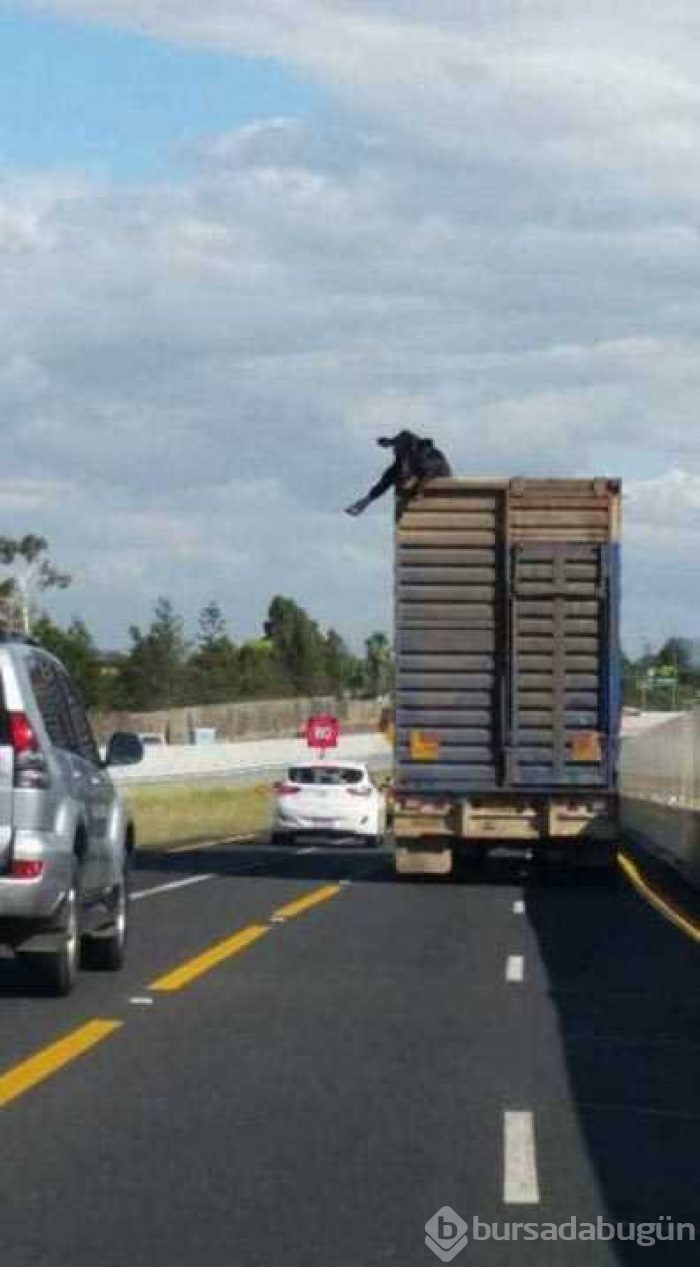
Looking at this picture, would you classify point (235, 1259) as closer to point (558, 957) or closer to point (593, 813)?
point (558, 957)

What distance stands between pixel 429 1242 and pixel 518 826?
78.9 ft

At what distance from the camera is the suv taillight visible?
1695 cm

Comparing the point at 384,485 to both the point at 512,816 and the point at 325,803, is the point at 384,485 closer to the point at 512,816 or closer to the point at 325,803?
the point at 512,816

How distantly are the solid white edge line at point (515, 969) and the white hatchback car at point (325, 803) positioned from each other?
2738 cm

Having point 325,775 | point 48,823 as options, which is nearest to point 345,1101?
point 48,823

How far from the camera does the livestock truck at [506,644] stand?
3316cm

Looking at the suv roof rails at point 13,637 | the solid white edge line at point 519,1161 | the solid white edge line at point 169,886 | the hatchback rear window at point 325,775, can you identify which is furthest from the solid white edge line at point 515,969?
the hatchback rear window at point 325,775

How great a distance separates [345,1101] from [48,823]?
4.37 m

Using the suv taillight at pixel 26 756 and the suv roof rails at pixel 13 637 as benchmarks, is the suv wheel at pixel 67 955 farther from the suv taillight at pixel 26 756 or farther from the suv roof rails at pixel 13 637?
the suv roof rails at pixel 13 637

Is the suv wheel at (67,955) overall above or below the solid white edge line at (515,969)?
above

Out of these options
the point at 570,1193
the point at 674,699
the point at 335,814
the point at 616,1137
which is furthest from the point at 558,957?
the point at 674,699

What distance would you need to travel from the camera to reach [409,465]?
32875mm

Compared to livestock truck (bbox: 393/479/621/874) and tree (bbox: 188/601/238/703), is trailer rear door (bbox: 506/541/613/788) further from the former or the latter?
tree (bbox: 188/601/238/703)

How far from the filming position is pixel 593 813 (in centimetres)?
3384
